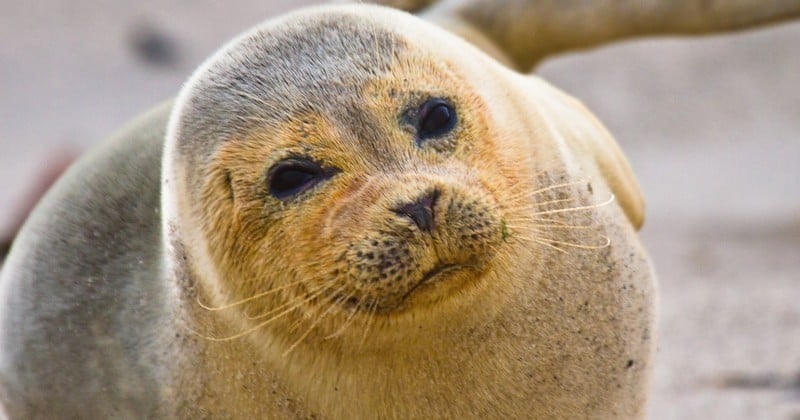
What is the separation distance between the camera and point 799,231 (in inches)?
247

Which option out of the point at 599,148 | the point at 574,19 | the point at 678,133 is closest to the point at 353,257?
the point at 599,148

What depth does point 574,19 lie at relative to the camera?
4.35 m

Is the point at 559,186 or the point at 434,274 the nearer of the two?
the point at 434,274

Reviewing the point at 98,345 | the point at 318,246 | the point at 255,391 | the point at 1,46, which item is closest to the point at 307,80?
the point at 318,246

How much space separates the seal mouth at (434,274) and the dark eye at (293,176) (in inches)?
9.8

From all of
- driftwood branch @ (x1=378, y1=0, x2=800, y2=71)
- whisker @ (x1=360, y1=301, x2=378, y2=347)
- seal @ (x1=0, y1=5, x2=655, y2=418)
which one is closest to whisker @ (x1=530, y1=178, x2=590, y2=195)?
seal @ (x1=0, y1=5, x2=655, y2=418)

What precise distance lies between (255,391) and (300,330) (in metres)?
0.28

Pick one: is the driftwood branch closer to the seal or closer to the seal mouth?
the seal

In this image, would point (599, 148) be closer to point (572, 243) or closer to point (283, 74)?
point (572, 243)

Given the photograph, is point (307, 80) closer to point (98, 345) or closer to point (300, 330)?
point (300, 330)

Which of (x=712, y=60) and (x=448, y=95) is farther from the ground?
(x=712, y=60)

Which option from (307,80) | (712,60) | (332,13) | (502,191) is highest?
(712,60)

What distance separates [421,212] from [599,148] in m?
1.07

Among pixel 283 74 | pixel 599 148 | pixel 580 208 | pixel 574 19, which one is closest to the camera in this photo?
pixel 283 74
